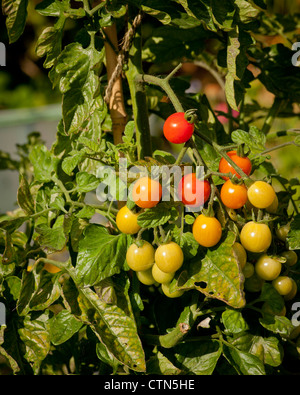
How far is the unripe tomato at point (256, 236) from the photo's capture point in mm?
551

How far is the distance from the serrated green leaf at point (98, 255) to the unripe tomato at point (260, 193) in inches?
7.1

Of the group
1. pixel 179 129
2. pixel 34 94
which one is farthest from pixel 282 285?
pixel 34 94

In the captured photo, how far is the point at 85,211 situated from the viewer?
24.4 inches

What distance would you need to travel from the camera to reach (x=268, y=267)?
0.60 meters

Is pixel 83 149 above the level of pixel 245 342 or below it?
above

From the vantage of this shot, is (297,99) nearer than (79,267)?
No

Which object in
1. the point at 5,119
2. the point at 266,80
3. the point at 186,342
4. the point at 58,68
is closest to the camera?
the point at 58,68

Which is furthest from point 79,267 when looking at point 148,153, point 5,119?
point 5,119

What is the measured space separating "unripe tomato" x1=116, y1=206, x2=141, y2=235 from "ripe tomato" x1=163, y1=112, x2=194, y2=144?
105 mm

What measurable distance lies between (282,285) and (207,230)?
17 cm

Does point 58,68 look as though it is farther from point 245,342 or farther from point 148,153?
point 245,342

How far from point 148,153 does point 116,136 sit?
0.21 feet

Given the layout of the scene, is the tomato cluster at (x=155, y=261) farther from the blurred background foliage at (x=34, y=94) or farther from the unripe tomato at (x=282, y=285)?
the blurred background foliage at (x=34, y=94)
